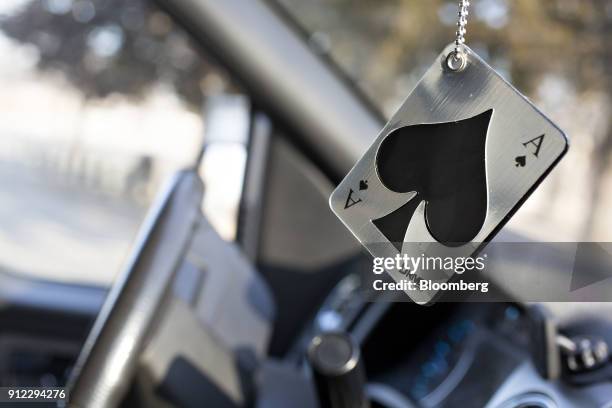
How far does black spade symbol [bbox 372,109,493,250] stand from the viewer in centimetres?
53

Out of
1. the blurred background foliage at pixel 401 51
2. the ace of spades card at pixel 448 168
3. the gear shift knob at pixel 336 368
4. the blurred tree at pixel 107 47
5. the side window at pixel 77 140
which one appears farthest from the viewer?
Answer: the blurred tree at pixel 107 47

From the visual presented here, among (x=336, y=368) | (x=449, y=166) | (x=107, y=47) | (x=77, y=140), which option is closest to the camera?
(x=449, y=166)

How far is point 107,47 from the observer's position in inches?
142

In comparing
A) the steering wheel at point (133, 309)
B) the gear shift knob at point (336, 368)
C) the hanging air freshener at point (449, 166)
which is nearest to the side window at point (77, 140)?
the steering wheel at point (133, 309)

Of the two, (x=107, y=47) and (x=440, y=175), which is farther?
(x=107, y=47)

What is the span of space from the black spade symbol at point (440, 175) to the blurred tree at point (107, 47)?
155 centimetres

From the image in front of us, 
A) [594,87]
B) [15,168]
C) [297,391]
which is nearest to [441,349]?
[297,391]

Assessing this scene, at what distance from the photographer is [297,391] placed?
1.21 meters

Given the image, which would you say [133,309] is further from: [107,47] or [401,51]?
[401,51]

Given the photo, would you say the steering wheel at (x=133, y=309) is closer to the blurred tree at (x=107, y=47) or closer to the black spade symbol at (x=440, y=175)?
the black spade symbol at (x=440, y=175)

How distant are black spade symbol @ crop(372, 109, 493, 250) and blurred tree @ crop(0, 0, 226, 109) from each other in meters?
1.55

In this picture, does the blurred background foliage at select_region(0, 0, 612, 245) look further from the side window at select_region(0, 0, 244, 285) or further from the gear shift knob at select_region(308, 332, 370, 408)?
the gear shift knob at select_region(308, 332, 370, 408)

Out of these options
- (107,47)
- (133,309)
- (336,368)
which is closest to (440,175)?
(336,368)

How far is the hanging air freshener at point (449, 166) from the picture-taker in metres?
0.52
